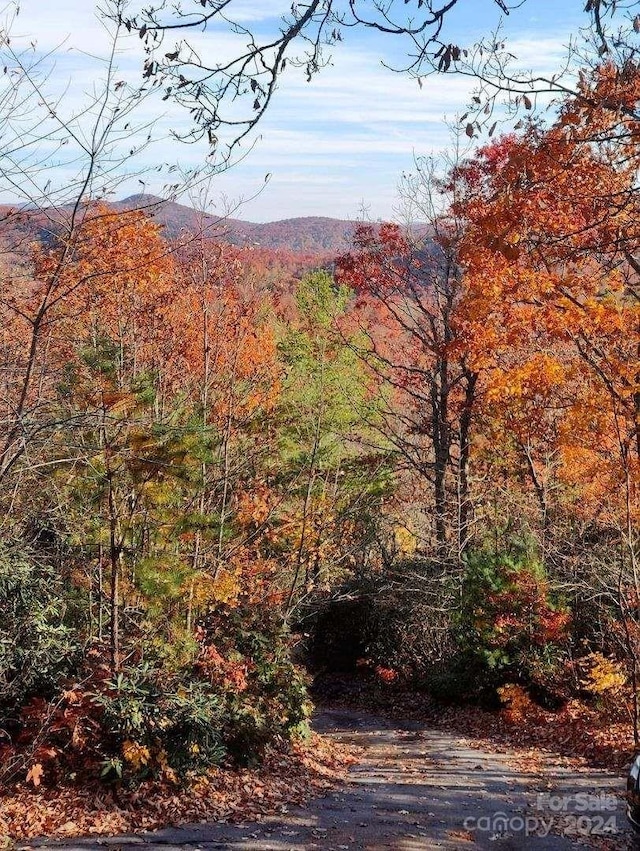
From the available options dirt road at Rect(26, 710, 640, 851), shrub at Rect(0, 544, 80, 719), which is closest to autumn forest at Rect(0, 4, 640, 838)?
shrub at Rect(0, 544, 80, 719)

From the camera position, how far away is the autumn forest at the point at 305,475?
7.57m

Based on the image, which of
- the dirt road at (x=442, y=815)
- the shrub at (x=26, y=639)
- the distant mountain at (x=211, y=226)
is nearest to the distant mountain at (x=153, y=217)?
the distant mountain at (x=211, y=226)

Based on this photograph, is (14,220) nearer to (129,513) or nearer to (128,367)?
(129,513)

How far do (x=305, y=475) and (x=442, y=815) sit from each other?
11114 millimetres

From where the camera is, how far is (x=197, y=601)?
10.5m

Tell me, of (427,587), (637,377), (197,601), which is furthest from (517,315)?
(197,601)

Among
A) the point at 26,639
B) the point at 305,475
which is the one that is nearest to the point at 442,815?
the point at 26,639

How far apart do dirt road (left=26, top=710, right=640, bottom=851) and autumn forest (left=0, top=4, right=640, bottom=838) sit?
0.86m

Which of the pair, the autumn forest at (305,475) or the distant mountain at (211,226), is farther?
the autumn forest at (305,475)

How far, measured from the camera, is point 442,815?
26.7ft

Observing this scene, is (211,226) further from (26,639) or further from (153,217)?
(26,639)

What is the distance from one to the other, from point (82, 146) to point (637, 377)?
946 centimetres

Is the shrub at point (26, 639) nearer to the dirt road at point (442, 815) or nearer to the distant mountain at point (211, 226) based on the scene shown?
the dirt road at point (442, 815)

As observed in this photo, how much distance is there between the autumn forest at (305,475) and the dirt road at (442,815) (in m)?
0.86
